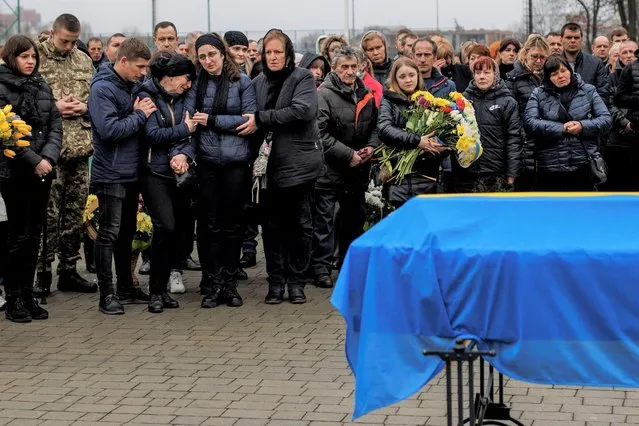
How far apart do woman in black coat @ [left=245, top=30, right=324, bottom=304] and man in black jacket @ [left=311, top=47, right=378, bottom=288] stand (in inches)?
25.1

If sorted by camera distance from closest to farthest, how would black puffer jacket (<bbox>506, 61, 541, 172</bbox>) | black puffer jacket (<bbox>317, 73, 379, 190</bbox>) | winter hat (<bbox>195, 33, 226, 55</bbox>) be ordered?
winter hat (<bbox>195, 33, 226, 55</bbox>), black puffer jacket (<bbox>317, 73, 379, 190</bbox>), black puffer jacket (<bbox>506, 61, 541, 172</bbox>)

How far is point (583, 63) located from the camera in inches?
494

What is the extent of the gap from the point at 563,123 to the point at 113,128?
3988 mm

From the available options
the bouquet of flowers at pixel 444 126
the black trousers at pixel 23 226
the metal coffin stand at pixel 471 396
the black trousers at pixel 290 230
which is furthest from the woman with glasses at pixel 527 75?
the metal coffin stand at pixel 471 396

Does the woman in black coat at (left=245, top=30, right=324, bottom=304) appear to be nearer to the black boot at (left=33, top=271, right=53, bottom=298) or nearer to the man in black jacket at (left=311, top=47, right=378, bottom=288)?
the man in black jacket at (left=311, top=47, right=378, bottom=288)

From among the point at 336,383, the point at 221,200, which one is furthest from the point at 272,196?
the point at 336,383

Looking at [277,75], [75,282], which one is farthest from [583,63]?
[75,282]

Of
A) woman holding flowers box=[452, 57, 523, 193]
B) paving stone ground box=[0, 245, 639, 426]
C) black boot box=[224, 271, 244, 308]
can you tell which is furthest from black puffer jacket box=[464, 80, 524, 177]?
black boot box=[224, 271, 244, 308]

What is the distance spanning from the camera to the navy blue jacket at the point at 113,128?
9.18 m

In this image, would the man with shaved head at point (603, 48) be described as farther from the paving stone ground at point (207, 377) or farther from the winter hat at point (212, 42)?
Answer: the winter hat at point (212, 42)

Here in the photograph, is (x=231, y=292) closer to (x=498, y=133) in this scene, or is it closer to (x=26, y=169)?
(x=26, y=169)

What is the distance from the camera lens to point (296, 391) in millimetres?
6973

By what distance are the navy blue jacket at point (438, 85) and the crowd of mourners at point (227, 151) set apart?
2 cm

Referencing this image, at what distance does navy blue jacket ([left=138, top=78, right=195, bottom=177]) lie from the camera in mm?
9312
